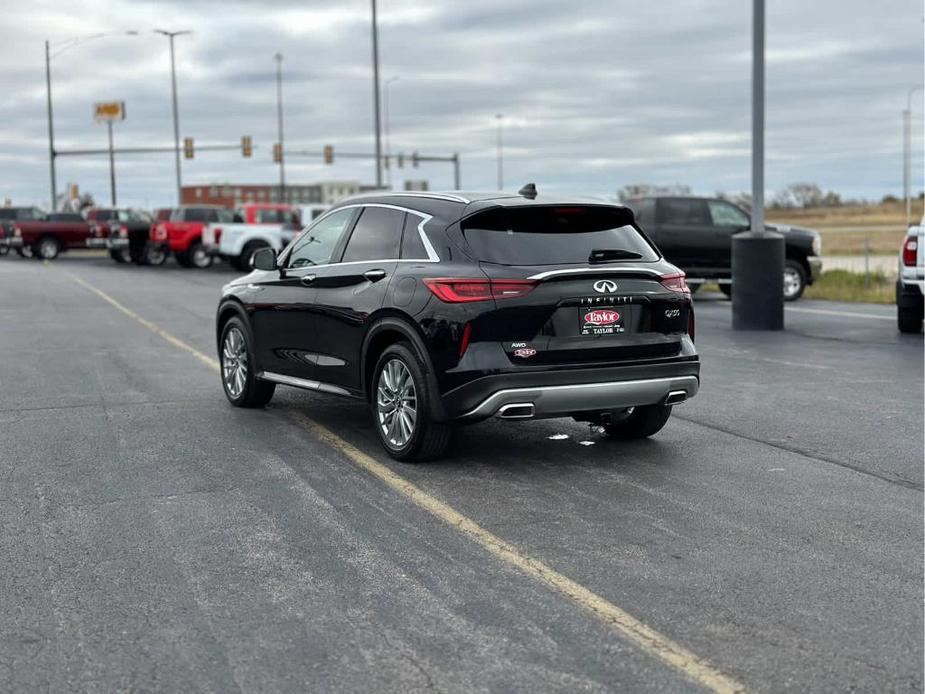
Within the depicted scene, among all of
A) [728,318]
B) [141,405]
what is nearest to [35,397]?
[141,405]

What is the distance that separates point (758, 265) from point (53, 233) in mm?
37502

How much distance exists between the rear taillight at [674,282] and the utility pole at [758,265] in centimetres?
959

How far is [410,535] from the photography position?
5.81 meters

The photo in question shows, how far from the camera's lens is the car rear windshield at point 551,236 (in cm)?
724

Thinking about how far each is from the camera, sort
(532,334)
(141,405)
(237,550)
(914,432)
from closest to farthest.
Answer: (237,550)
(532,334)
(914,432)
(141,405)

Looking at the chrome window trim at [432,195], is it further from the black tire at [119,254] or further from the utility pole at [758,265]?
the black tire at [119,254]

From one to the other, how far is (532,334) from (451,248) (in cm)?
76

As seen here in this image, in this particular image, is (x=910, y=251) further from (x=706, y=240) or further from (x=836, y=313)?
(x=706, y=240)

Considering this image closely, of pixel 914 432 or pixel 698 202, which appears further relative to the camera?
pixel 698 202

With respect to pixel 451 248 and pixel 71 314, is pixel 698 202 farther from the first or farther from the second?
pixel 451 248

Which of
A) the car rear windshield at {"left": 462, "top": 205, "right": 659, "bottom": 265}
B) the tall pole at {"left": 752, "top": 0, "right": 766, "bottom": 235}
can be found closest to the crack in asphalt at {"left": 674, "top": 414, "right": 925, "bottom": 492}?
the car rear windshield at {"left": 462, "top": 205, "right": 659, "bottom": 265}

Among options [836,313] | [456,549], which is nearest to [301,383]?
[456,549]

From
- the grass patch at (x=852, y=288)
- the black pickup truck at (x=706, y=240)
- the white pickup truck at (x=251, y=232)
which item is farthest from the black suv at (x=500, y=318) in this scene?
the white pickup truck at (x=251, y=232)

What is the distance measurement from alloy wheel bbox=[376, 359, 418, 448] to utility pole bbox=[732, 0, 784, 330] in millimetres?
10279
